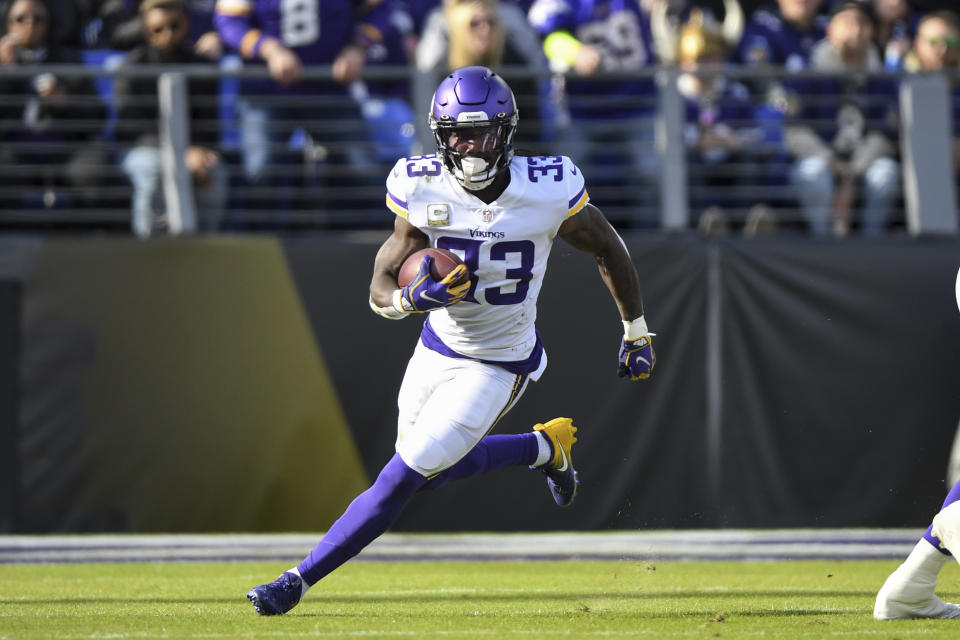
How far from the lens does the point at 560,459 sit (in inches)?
246

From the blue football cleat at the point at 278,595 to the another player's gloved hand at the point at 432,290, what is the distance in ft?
3.53

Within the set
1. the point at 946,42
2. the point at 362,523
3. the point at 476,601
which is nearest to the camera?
the point at 362,523

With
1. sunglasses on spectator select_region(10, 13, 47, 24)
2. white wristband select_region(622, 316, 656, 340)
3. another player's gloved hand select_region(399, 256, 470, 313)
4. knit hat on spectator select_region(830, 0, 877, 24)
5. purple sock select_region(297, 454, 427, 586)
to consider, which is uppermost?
sunglasses on spectator select_region(10, 13, 47, 24)

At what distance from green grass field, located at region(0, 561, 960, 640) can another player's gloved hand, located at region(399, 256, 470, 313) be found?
3.63 ft

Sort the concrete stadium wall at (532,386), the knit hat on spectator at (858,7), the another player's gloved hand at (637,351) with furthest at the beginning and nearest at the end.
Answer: the knit hat on spectator at (858,7) → the concrete stadium wall at (532,386) → the another player's gloved hand at (637,351)

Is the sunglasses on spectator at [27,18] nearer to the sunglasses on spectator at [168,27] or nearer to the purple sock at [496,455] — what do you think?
the sunglasses on spectator at [168,27]

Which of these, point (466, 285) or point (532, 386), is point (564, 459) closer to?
point (466, 285)

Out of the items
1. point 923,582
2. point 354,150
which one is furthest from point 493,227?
point 354,150

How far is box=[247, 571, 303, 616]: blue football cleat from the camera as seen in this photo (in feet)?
16.7

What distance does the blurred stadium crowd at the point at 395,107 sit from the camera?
28.2 ft

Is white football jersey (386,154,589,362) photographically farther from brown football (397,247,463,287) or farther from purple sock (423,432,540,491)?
purple sock (423,432,540,491)

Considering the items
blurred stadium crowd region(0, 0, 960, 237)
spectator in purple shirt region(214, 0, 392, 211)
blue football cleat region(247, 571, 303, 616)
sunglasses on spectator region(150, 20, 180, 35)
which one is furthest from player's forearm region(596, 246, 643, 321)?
sunglasses on spectator region(150, 20, 180, 35)

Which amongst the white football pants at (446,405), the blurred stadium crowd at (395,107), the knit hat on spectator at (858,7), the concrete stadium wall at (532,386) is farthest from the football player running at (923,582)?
the knit hat on spectator at (858,7)

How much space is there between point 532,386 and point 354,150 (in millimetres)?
1820
